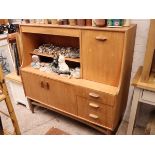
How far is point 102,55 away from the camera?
1472 mm

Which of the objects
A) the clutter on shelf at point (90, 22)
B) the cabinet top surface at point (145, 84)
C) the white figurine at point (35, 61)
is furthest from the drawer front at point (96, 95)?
the white figurine at point (35, 61)

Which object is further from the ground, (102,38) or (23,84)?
(102,38)

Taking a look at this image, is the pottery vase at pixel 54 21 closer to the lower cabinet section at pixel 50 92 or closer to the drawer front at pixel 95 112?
the lower cabinet section at pixel 50 92

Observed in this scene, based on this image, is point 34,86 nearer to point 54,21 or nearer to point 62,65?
point 62,65

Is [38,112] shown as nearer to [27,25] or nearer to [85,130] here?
[85,130]

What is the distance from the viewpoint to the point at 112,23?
1330 millimetres

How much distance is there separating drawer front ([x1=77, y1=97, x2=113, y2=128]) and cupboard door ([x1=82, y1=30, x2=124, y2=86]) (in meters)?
0.23

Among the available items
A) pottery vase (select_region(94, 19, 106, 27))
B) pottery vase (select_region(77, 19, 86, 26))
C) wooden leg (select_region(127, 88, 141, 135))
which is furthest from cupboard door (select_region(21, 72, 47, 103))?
wooden leg (select_region(127, 88, 141, 135))

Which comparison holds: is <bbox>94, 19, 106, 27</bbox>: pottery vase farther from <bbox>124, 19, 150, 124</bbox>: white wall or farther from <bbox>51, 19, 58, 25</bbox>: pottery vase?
<bbox>51, 19, 58, 25</bbox>: pottery vase

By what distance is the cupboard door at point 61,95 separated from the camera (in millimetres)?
1711

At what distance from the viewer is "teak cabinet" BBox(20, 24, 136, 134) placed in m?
1.40

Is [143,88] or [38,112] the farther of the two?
[38,112]
